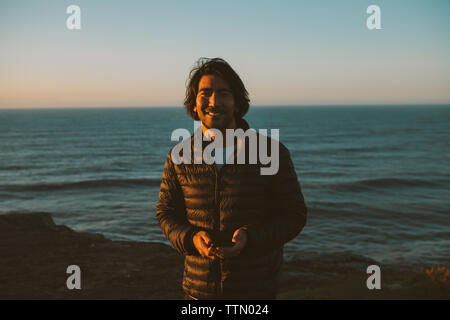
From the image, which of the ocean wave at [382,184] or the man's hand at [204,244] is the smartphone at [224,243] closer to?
the man's hand at [204,244]

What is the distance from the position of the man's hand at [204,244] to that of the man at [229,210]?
0.02 metres

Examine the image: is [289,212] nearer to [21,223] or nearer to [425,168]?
[21,223]

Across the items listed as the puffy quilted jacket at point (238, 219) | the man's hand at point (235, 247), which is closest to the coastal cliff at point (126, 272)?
A: the puffy quilted jacket at point (238, 219)

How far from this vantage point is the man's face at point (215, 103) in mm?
2619

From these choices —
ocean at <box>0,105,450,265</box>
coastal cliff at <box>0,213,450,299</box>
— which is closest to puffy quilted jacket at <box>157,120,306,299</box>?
coastal cliff at <box>0,213,450,299</box>

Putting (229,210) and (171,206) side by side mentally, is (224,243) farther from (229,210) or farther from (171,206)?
(171,206)

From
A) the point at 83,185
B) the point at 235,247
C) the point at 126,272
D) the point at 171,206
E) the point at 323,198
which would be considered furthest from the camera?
the point at 83,185

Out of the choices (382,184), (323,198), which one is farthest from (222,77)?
→ (382,184)

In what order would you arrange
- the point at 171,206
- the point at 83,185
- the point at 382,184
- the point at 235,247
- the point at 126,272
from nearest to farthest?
1. the point at 235,247
2. the point at 171,206
3. the point at 126,272
4. the point at 382,184
5. the point at 83,185

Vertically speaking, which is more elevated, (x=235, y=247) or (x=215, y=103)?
(x=215, y=103)

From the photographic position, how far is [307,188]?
26453 millimetres

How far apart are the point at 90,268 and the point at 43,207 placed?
1297cm

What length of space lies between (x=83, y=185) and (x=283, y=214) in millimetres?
27968

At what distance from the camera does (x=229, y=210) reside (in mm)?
2609
